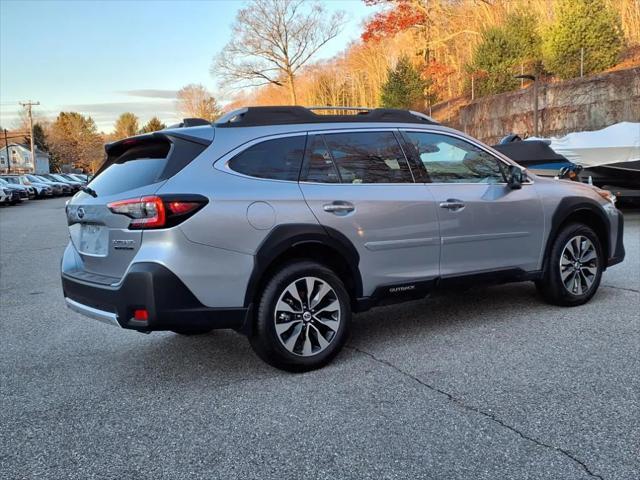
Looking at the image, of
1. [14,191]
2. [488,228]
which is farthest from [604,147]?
[14,191]

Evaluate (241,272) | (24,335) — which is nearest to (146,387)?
(241,272)

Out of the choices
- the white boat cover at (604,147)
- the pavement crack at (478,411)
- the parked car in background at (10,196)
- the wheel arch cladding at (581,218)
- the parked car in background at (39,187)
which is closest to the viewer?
the pavement crack at (478,411)

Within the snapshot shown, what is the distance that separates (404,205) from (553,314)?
1985 millimetres

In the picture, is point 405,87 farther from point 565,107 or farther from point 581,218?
point 581,218

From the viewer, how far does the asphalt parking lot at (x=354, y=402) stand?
2820 mm

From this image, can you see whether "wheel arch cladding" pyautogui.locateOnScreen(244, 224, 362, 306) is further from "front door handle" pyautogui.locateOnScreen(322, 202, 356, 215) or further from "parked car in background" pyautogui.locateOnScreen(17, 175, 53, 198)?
"parked car in background" pyautogui.locateOnScreen(17, 175, 53, 198)

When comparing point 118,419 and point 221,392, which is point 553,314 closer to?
point 221,392

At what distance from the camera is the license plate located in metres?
3.86

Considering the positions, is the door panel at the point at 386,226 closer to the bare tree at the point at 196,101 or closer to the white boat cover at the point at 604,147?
the white boat cover at the point at 604,147

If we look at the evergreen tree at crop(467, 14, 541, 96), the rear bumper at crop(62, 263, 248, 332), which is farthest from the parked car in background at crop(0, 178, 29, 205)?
the rear bumper at crop(62, 263, 248, 332)

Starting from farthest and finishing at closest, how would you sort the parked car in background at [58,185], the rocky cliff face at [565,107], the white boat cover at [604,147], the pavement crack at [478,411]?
the parked car in background at [58,185]
the rocky cliff face at [565,107]
the white boat cover at [604,147]
the pavement crack at [478,411]

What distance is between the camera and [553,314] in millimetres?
5316

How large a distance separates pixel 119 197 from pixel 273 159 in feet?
3.48

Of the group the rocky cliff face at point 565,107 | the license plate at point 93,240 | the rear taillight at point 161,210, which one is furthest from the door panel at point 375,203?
the rocky cliff face at point 565,107
